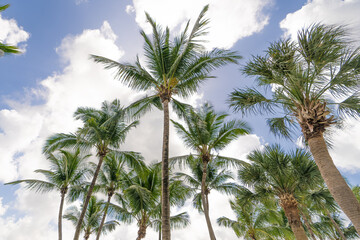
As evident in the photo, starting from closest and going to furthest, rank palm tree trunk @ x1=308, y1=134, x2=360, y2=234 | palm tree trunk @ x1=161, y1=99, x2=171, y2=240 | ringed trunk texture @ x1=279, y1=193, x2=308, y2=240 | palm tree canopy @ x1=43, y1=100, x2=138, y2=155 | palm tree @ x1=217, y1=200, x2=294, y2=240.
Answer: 1. palm tree trunk @ x1=308, y1=134, x2=360, y2=234
2. palm tree trunk @ x1=161, y1=99, x2=171, y2=240
3. ringed trunk texture @ x1=279, y1=193, x2=308, y2=240
4. palm tree canopy @ x1=43, y1=100, x2=138, y2=155
5. palm tree @ x1=217, y1=200, x2=294, y2=240

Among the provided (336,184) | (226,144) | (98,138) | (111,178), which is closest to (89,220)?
(111,178)

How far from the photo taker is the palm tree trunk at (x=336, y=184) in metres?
4.20

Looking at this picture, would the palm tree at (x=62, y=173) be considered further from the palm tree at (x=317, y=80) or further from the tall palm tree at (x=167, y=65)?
the palm tree at (x=317, y=80)

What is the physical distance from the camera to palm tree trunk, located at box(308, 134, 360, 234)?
420 centimetres

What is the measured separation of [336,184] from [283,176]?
18.1ft

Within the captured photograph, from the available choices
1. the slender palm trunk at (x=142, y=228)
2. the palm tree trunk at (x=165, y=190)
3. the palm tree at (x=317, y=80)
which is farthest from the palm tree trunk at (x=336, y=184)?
the slender palm trunk at (x=142, y=228)

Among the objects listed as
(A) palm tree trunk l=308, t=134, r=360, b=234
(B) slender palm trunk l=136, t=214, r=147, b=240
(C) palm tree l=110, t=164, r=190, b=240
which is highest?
(C) palm tree l=110, t=164, r=190, b=240

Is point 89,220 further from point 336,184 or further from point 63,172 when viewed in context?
point 336,184

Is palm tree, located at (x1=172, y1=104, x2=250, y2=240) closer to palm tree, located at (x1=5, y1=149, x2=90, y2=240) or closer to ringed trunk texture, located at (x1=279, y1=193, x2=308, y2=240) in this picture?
ringed trunk texture, located at (x1=279, y1=193, x2=308, y2=240)

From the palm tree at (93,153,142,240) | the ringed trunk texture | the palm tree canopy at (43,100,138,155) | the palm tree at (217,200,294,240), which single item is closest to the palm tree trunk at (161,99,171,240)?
the palm tree canopy at (43,100,138,155)

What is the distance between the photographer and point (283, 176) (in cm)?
970

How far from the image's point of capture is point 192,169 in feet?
47.1

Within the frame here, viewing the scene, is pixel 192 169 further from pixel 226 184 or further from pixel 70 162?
pixel 70 162

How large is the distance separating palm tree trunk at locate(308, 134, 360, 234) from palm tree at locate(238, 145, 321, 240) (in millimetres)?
4641
